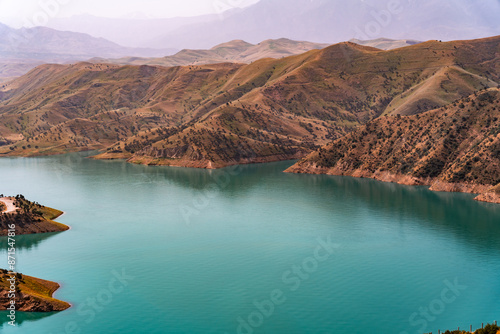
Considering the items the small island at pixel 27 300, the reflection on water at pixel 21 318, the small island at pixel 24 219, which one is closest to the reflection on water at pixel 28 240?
the small island at pixel 24 219

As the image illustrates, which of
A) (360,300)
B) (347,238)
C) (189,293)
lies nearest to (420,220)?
(347,238)

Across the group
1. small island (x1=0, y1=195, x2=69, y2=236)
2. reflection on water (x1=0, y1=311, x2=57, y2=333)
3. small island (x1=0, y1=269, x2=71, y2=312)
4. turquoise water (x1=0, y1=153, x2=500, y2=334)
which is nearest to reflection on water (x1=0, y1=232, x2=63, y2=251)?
turquoise water (x1=0, y1=153, x2=500, y2=334)

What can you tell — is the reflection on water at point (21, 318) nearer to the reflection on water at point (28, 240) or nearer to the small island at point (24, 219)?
the reflection on water at point (28, 240)

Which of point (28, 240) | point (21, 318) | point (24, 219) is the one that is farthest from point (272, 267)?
point (24, 219)

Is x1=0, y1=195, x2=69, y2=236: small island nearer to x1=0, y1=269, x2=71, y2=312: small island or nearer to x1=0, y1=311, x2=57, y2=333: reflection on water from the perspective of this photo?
x1=0, y1=269, x2=71, y2=312: small island

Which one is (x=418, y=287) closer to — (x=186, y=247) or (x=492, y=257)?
(x=492, y=257)

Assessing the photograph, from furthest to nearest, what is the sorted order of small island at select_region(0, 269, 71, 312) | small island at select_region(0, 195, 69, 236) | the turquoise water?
1. small island at select_region(0, 195, 69, 236)
2. small island at select_region(0, 269, 71, 312)
3. the turquoise water
